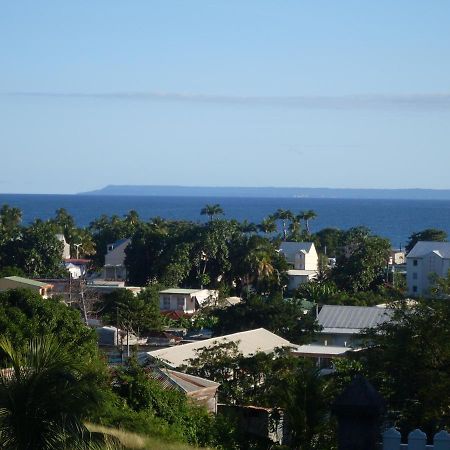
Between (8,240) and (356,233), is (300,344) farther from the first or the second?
(356,233)

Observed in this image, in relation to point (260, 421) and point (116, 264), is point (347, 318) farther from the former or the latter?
point (116, 264)

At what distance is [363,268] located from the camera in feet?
231

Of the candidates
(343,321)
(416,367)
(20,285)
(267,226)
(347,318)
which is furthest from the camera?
(267,226)

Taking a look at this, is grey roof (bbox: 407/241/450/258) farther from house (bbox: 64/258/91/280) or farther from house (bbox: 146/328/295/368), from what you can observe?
house (bbox: 146/328/295/368)

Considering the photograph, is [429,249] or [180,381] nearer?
[180,381]

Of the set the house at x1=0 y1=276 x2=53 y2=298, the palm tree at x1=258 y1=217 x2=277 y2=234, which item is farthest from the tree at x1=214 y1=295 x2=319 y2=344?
the palm tree at x1=258 y1=217 x2=277 y2=234

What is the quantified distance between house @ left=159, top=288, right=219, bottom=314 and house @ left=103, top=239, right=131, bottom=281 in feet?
54.9

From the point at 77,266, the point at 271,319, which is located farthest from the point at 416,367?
the point at 77,266

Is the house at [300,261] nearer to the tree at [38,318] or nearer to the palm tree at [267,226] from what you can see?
the palm tree at [267,226]

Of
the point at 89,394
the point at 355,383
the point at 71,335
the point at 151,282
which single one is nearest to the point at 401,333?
the point at 89,394

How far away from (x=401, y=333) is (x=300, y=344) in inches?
1122

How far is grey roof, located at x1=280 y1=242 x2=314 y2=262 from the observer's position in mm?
85375

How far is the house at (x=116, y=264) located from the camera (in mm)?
82688

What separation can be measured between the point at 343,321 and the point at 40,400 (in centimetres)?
4071
